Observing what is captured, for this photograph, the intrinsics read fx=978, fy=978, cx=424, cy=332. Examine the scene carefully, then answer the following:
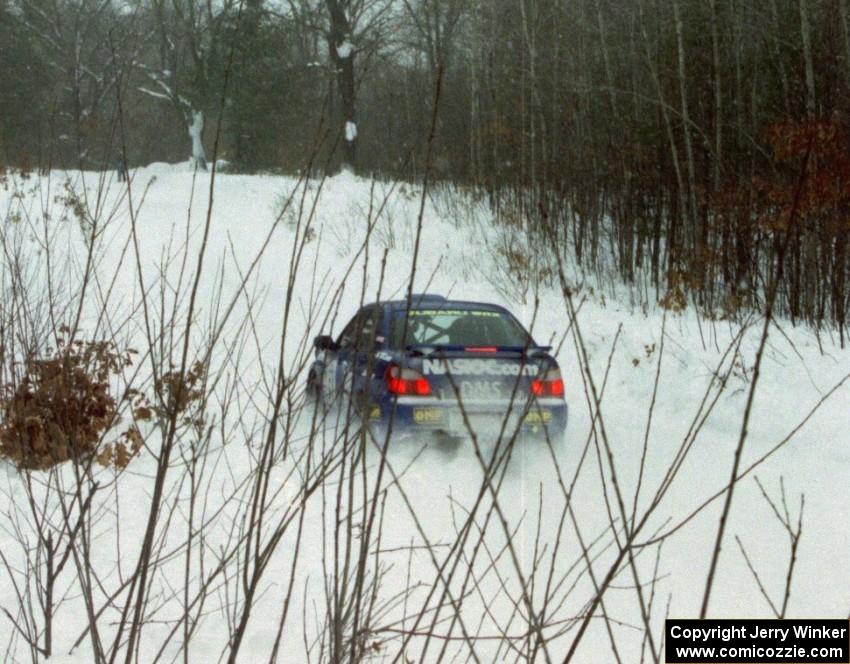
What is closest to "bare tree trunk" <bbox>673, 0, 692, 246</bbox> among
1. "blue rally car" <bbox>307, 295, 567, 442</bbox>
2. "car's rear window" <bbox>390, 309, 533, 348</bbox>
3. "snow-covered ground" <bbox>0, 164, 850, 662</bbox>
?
"snow-covered ground" <bbox>0, 164, 850, 662</bbox>

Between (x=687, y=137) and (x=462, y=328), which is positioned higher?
(x=687, y=137)

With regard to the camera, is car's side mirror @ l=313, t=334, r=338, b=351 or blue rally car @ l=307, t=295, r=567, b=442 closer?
car's side mirror @ l=313, t=334, r=338, b=351

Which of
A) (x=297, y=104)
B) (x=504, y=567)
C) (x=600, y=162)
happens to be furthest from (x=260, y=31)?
(x=504, y=567)

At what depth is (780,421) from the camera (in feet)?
28.4

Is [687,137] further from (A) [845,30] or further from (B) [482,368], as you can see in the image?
(B) [482,368]

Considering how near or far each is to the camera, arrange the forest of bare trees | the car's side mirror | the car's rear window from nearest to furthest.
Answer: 1. the car's side mirror
2. the car's rear window
3. the forest of bare trees

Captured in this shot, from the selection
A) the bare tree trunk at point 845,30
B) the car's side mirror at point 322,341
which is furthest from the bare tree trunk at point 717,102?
the car's side mirror at point 322,341

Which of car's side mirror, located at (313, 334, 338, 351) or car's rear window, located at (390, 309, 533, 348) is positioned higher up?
car's side mirror, located at (313, 334, 338, 351)

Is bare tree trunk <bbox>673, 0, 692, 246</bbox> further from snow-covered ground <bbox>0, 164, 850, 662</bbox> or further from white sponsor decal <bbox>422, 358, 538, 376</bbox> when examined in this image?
white sponsor decal <bbox>422, 358, 538, 376</bbox>

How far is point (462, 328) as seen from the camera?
795 cm

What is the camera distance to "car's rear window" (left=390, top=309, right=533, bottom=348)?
775cm

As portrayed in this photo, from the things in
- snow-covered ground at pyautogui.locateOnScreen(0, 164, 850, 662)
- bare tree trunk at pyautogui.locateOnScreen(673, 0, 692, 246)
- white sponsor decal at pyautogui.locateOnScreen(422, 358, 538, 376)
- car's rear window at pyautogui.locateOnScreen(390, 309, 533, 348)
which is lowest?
snow-covered ground at pyautogui.locateOnScreen(0, 164, 850, 662)

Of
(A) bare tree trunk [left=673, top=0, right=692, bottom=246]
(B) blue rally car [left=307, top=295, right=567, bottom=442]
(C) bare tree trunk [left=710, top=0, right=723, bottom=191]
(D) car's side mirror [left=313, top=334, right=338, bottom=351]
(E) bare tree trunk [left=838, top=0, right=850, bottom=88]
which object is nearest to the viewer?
(D) car's side mirror [left=313, top=334, right=338, bottom=351]

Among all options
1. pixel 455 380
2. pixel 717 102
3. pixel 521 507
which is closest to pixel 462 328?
pixel 455 380
